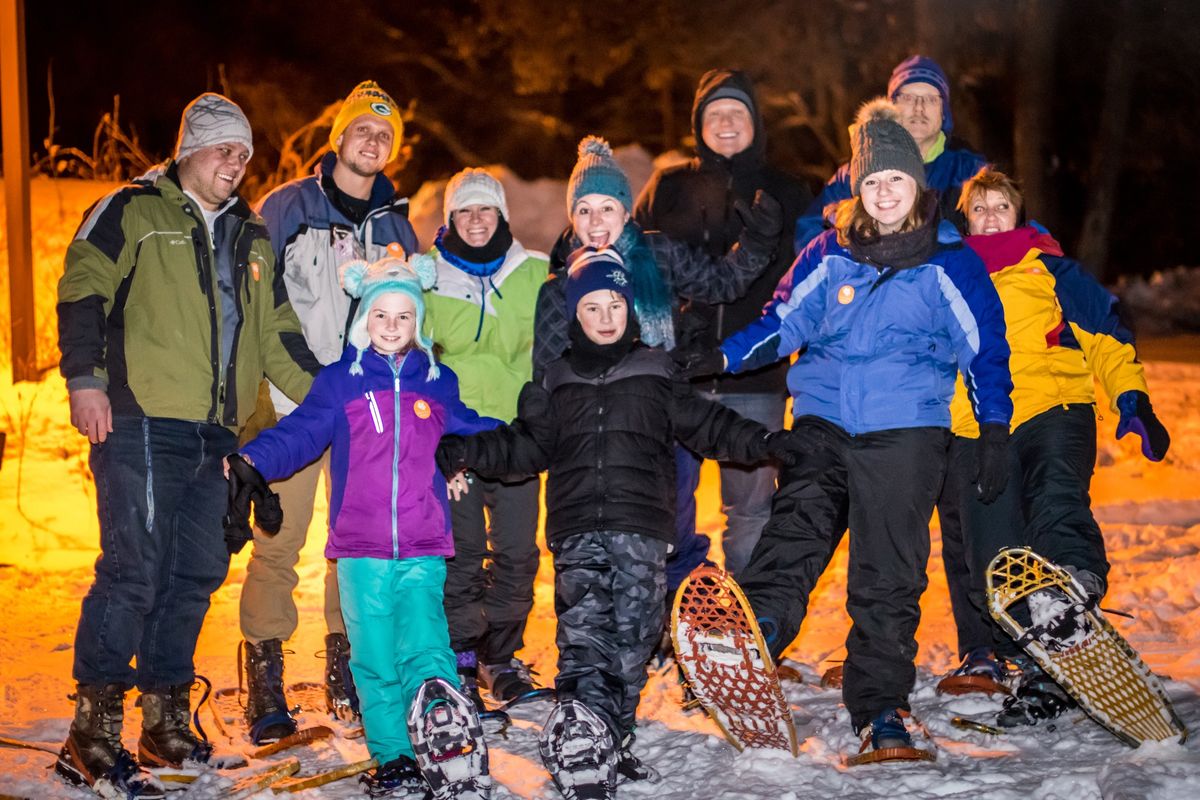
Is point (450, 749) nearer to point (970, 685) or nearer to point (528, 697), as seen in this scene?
point (528, 697)

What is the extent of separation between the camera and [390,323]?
4473mm

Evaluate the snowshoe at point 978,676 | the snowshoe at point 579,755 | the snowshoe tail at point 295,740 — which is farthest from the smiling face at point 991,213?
the snowshoe tail at point 295,740

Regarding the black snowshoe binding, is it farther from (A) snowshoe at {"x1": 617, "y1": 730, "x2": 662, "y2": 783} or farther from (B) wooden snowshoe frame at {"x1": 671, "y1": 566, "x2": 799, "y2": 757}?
(A) snowshoe at {"x1": 617, "y1": 730, "x2": 662, "y2": 783}

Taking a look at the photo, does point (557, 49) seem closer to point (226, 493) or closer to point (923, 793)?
point (226, 493)

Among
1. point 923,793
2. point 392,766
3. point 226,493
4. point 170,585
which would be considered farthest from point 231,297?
point 923,793

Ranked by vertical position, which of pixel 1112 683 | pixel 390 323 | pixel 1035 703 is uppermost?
pixel 390 323

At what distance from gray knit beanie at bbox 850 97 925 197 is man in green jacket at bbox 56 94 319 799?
2.21 m

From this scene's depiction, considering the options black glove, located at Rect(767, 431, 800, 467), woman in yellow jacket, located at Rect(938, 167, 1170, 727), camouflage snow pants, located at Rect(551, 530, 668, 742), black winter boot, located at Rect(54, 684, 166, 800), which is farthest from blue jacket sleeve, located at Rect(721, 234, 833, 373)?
black winter boot, located at Rect(54, 684, 166, 800)

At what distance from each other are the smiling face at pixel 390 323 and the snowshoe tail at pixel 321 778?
1.41 m

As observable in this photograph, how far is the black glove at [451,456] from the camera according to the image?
4.50 metres

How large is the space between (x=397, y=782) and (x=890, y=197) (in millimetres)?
2591

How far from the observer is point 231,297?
4660 mm

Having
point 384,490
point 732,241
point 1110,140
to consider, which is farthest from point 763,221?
point 1110,140

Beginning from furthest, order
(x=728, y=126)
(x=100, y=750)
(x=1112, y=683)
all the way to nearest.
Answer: (x=728, y=126) < (x=100, y=750) < (x=1112, y=683)
